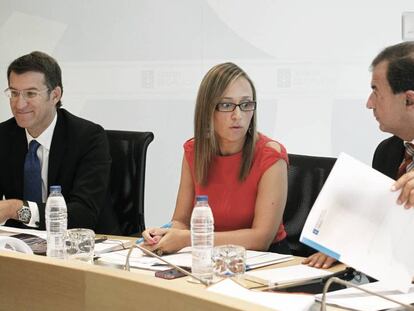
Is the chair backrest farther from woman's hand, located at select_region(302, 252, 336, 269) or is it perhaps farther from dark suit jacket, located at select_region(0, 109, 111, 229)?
dark suit jacket, located at select_region(0, 109, 111, 229)

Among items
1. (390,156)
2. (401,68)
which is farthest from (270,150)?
(401,68)

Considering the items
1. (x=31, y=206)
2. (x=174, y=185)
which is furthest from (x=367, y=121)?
(x=31, y=206)

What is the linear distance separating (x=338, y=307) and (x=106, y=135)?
1846 millimetres

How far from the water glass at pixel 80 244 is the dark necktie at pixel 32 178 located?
0.80 metres

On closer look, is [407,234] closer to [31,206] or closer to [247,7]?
[31,206]

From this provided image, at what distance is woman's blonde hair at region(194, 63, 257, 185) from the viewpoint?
2.74 m

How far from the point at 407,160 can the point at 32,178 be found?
65.5 inches

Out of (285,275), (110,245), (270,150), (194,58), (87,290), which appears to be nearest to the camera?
(87,290)

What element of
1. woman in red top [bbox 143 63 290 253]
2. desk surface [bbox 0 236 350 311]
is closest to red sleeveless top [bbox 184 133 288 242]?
woman in red top [bbox 143 63 290 253]

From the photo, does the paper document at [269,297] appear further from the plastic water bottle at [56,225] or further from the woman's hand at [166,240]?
the plastic water bottle at [56,225]

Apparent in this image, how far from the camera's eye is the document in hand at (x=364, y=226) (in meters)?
1.73

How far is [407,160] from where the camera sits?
8.41ft

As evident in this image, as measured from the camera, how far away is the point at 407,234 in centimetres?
173

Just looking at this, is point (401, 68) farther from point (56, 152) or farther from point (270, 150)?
point (56, 152)
